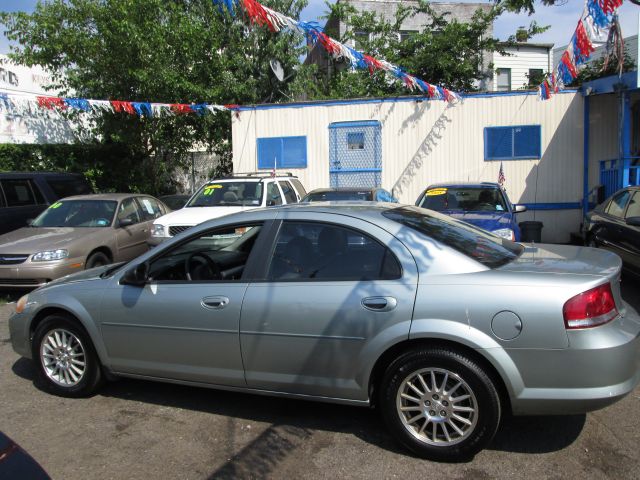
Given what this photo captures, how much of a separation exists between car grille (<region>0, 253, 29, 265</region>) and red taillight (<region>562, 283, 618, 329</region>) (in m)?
7.15

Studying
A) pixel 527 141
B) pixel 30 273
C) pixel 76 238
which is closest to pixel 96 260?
pixel 76 238

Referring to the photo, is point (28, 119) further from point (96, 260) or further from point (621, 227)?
point (621, 227)

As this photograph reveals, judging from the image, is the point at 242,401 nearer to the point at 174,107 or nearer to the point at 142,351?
the point at 142,351

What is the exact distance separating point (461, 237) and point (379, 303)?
2.91 ft

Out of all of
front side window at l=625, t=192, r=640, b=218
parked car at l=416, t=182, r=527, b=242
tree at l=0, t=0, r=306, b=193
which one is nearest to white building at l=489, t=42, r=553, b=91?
tree at l=0, t=0, r=306, b=193

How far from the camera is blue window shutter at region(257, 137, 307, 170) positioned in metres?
13.5

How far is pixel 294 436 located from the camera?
3.80 m

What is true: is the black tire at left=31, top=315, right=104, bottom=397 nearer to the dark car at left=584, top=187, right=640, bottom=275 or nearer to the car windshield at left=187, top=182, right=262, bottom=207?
the car windshield at left=187, top=182, right=262, bottom=207

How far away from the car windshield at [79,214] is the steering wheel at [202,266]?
5.14 meters

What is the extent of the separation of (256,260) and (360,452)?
4.84 feet

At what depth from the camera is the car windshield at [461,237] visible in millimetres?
3611

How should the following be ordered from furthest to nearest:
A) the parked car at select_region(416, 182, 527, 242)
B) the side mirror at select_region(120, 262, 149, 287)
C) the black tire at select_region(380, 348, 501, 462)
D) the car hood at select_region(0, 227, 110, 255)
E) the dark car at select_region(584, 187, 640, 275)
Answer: the parked car at select_region(416, 182, 527, 242)
the car hood at select_region(0, 227, 110, 255)
the dark car at select_region(584, 187, 640, 275)
the side mirror at select_region(120, 262, 149, 287)
the black tire at select_region(380, 348, 501, 462)

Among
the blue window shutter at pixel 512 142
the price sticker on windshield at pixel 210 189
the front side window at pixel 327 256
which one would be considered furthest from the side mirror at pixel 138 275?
the blue window shutter at pixel 512 142

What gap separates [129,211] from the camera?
9.62 m
